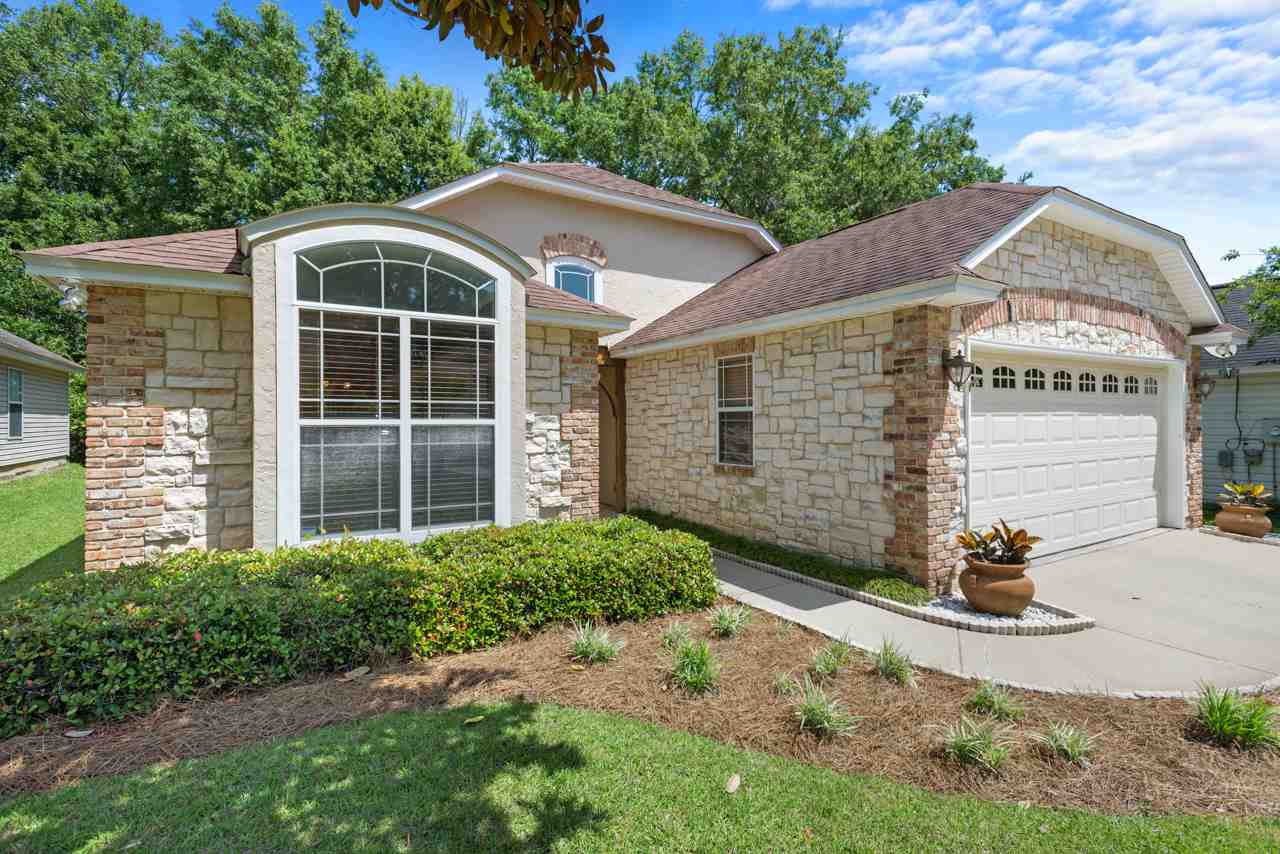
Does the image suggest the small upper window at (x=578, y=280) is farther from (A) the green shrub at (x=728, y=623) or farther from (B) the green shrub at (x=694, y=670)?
(B) the green shrub at (x=694, y=670)

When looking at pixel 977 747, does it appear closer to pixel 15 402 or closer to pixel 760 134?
pixel 760 134

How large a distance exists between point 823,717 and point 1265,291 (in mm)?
13052

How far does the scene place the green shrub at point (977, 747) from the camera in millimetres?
3180

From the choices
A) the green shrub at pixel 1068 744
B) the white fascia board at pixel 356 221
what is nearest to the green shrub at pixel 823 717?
the green shrub at pixel 1068 744

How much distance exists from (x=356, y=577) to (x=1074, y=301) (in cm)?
928

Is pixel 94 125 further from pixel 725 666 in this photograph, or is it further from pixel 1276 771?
pixel 1276 771

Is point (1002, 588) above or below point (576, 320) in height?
below

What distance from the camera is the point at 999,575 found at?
5.59 metres

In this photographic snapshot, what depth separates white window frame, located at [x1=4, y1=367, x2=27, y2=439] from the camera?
14391 mm

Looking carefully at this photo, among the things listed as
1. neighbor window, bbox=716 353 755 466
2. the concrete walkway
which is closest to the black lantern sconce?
the concrete walkway

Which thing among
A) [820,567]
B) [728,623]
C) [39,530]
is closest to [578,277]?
[820,567]

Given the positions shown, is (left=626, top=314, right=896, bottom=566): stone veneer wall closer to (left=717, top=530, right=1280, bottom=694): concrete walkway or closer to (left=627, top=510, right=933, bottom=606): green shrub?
(left=627, top=510, right=933, bottom=606): green shrub

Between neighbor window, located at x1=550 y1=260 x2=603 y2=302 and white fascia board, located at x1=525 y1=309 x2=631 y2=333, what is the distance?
12.9 feet

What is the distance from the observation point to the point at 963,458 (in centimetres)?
646
